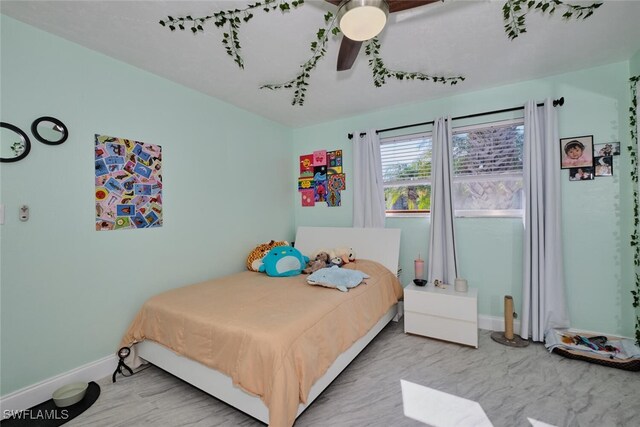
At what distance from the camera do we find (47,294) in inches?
73.2

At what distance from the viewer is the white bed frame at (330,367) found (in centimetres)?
162

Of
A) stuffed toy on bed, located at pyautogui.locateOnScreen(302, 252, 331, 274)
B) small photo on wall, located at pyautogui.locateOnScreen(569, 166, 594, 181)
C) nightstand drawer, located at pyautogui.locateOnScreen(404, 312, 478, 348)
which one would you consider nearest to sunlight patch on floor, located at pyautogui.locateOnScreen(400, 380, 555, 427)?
nightstand drawer, located at pyautogui.locateOnScreen(404, 312, 478, 348)

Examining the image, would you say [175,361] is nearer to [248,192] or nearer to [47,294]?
[47,294]

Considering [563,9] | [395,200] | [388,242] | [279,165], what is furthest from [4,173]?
[563,9]

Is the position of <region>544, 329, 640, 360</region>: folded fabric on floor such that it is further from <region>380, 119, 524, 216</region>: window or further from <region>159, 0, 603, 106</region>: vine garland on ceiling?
<region>159, 0, 603, 106</region>: vine garland on ceiling

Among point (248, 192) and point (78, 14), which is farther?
point (248, 192)

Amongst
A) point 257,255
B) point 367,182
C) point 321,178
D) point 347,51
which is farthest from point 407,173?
point 257,255

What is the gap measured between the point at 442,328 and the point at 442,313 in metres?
0.14

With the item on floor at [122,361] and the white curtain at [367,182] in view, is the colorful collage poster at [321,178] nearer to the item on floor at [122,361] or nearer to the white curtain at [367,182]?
the white curtain at [367,182]

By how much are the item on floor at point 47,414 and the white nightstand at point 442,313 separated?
2.60 meters

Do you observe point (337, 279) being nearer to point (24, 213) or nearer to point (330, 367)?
point (330, 367)

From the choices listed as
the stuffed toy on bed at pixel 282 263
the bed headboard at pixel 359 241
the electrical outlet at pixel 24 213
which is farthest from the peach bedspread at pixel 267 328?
the electrical outlet at pixel 24 213

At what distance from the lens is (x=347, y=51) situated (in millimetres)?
1718

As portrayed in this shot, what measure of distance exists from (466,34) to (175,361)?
10.2 ft
